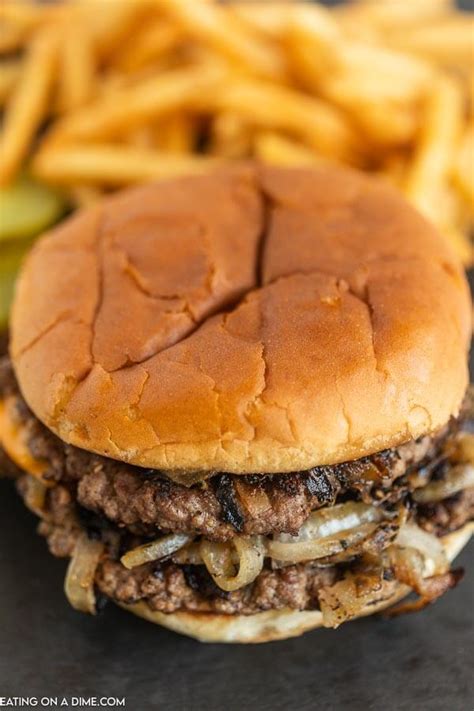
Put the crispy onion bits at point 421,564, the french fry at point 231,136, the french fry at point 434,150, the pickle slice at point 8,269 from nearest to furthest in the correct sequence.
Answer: the crispy onion bits at point 421,564
the french fry at point 434,150
the pickle slice at point 8,269
the french fry at point 231,136

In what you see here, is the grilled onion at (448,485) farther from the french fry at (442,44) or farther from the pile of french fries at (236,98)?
the french fry at (442,44)

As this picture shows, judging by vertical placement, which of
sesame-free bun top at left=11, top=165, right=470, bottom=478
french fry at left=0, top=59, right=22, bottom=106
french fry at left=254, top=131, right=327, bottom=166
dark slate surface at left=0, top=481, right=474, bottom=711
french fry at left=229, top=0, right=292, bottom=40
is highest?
french fry at left=229, top=0, right=292, bottom=40

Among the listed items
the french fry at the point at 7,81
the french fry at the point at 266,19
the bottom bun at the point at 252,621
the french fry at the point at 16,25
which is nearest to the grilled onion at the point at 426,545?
the bottom bun at the point at 252,621

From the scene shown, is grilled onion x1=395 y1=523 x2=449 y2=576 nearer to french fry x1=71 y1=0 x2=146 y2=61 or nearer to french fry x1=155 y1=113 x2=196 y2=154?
french fry x1=155 y1=113 x2=196 y2=154

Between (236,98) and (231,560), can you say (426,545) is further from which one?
(236,98)

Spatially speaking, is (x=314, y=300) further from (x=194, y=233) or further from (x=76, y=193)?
(x=76, y=193)

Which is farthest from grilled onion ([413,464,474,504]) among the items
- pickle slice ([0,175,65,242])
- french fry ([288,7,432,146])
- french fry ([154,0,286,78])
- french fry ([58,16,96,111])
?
french fry ([58,16,96,111])
